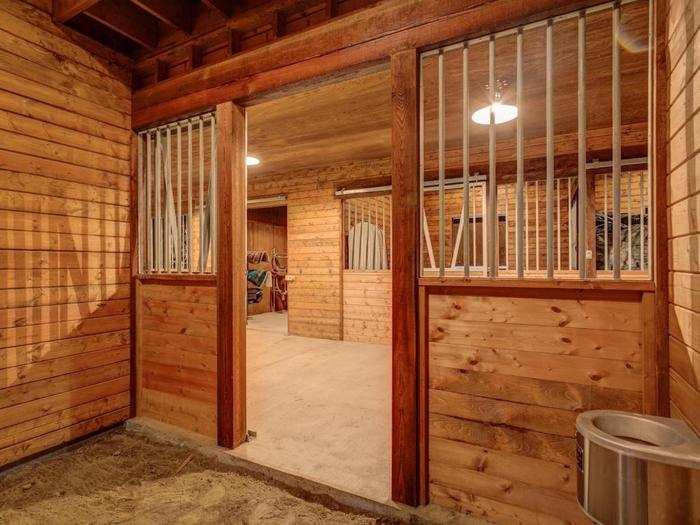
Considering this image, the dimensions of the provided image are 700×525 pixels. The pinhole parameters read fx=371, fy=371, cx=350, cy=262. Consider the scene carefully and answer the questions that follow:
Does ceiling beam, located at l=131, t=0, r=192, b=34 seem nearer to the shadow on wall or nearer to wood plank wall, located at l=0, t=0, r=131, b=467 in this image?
wood plank wall, located at l=0, t=0, r=131, b=467

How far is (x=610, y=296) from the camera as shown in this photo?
163 centimetres

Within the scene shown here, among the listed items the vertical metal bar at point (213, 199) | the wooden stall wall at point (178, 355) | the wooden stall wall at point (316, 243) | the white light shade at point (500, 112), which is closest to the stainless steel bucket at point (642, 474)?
the wooden stall wall at point (178, 355)

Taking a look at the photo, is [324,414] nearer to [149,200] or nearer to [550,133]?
[149,200]

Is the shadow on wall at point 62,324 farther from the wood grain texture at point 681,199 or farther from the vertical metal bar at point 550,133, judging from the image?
the wood grain texture at point 681,199

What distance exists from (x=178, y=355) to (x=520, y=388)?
7.76 feet

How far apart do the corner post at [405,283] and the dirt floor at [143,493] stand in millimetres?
321

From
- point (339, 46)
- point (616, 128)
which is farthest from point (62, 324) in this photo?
point (616, 128)

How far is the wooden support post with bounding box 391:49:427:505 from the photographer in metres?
1.96

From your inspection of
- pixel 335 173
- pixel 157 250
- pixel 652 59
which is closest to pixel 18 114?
pixel 157 250

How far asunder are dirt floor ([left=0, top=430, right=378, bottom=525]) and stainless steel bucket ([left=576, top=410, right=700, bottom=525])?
1.19m

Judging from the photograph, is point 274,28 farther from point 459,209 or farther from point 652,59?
point 459,209

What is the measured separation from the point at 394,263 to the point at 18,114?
260cm

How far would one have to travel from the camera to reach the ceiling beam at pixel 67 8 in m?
2.37

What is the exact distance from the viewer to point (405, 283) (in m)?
1.99
